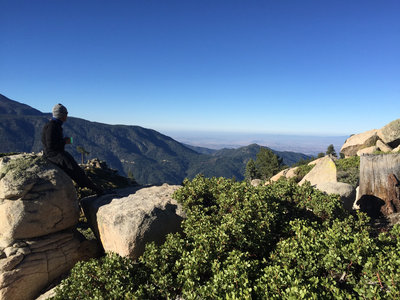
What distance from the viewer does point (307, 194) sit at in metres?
9.79

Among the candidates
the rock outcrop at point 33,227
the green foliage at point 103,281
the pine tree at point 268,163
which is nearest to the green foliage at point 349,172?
the green foliage at point 103,281

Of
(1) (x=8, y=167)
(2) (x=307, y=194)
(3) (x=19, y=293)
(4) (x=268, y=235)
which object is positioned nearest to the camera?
(4) (x=268, y=235)

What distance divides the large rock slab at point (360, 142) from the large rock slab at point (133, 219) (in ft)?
139

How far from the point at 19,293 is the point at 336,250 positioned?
10.6 metres

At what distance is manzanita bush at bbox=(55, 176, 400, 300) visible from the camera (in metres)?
4.75

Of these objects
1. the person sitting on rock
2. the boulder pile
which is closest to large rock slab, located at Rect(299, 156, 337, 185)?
the boulder pile

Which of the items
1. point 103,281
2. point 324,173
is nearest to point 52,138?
point 103,281

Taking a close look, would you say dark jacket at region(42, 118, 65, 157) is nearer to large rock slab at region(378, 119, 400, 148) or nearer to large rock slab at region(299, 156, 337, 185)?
large rock slab at region(299, 156, 337, 185)

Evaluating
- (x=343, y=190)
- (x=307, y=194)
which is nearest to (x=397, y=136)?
(x=343, y=190)

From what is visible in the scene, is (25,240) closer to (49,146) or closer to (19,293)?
(19,293)

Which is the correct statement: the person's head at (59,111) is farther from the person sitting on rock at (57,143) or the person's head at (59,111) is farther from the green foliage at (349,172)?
the green foliage at (349,172)

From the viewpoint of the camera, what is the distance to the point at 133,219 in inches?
340

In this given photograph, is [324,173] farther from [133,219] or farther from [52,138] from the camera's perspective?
[52,138]

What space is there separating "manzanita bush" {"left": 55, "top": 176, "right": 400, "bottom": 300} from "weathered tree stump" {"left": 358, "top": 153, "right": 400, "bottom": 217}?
18.1 ft
